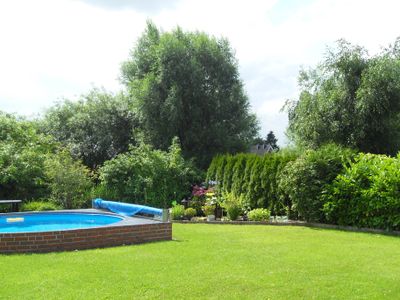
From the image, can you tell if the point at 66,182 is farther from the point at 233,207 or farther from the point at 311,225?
the point at 311,225

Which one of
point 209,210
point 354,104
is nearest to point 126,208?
point 209,210

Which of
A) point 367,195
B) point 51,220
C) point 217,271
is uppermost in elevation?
point 367,195

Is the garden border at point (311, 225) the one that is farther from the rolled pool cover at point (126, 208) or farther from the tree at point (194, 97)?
the tree at point (194, 97)

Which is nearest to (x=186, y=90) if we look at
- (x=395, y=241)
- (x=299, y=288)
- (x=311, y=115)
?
(x=311, y=115)

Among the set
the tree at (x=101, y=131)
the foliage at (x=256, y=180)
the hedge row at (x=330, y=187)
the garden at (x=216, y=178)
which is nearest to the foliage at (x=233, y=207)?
the garden at (x=216, y=178)

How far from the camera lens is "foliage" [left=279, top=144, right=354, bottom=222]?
13.4 metres

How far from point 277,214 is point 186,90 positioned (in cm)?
1038

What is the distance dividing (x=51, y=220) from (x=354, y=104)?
1274cm

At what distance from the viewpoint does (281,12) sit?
10984 mm

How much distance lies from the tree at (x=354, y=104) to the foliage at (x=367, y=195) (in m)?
6.02

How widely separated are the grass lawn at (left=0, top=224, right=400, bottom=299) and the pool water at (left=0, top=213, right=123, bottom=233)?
15.5ft

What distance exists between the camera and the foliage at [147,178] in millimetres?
18703

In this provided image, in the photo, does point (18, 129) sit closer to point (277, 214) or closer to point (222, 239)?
point (277, 214)

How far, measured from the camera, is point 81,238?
9352 millimetres
